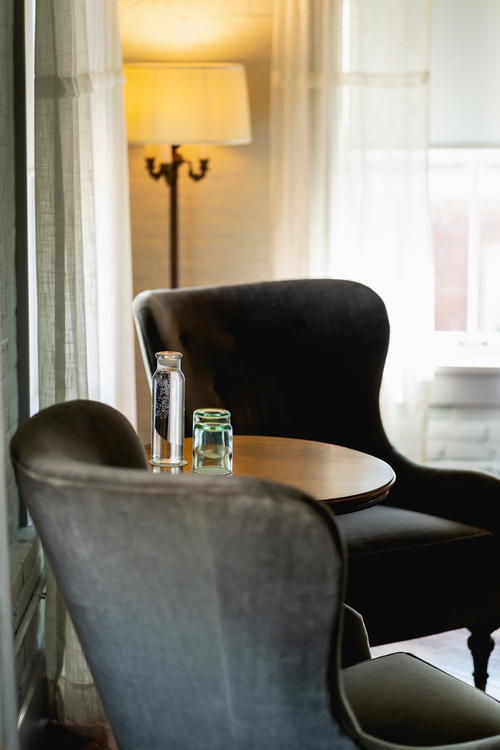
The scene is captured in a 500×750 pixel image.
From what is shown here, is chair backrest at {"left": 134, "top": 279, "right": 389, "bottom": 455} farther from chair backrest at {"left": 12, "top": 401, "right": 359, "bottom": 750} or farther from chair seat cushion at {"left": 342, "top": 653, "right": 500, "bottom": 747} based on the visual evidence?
chair backrest at {"left": 12, "top": 401, "right": 359, "bottom": 750}

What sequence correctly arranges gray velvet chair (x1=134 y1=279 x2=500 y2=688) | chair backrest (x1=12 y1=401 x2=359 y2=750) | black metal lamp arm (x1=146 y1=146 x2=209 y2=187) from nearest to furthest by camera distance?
chair backrest (x1=12 y1=401 x2=359 y2=750), gray velvet chair (x1=134 y1=279 x2=500 y2=688), black metal lamp arm (x1=146 y1=146 x2=209 y2=187)

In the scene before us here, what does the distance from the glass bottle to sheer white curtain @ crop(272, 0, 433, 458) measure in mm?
1490

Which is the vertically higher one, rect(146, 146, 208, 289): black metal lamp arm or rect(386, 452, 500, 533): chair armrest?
rect(146, 146, 208, 289): black metal lamp arm

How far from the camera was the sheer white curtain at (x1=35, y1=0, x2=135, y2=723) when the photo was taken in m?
1.99

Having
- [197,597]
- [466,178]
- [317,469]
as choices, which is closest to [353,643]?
[317,469]

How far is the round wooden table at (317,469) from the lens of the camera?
1729 mm

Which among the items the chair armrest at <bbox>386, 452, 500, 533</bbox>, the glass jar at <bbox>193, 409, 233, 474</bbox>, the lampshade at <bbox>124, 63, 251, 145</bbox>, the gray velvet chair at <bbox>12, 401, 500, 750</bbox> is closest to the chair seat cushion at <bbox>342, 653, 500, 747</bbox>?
the gray velvet chair at <bbox>12, 401, 500, 750</bbox>

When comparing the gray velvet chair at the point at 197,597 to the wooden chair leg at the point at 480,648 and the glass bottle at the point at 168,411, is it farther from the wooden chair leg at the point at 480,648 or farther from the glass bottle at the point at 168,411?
the wooden chair leg at the point at 480,648

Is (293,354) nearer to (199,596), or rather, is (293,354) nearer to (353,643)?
(353,643)

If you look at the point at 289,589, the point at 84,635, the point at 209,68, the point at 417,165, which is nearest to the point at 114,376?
the point at 209,68

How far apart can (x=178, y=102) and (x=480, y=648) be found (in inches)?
70.2

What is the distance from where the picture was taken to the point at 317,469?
1910 millimetres

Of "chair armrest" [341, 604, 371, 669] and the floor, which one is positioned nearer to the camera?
"chair armrest" [341, 604, 371, 669]

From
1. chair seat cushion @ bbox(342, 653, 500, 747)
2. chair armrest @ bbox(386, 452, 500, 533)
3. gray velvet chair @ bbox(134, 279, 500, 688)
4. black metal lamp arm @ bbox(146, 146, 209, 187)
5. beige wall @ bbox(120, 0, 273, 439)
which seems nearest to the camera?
chair seat cushion @ bbox(342, 653, 500, 747)
